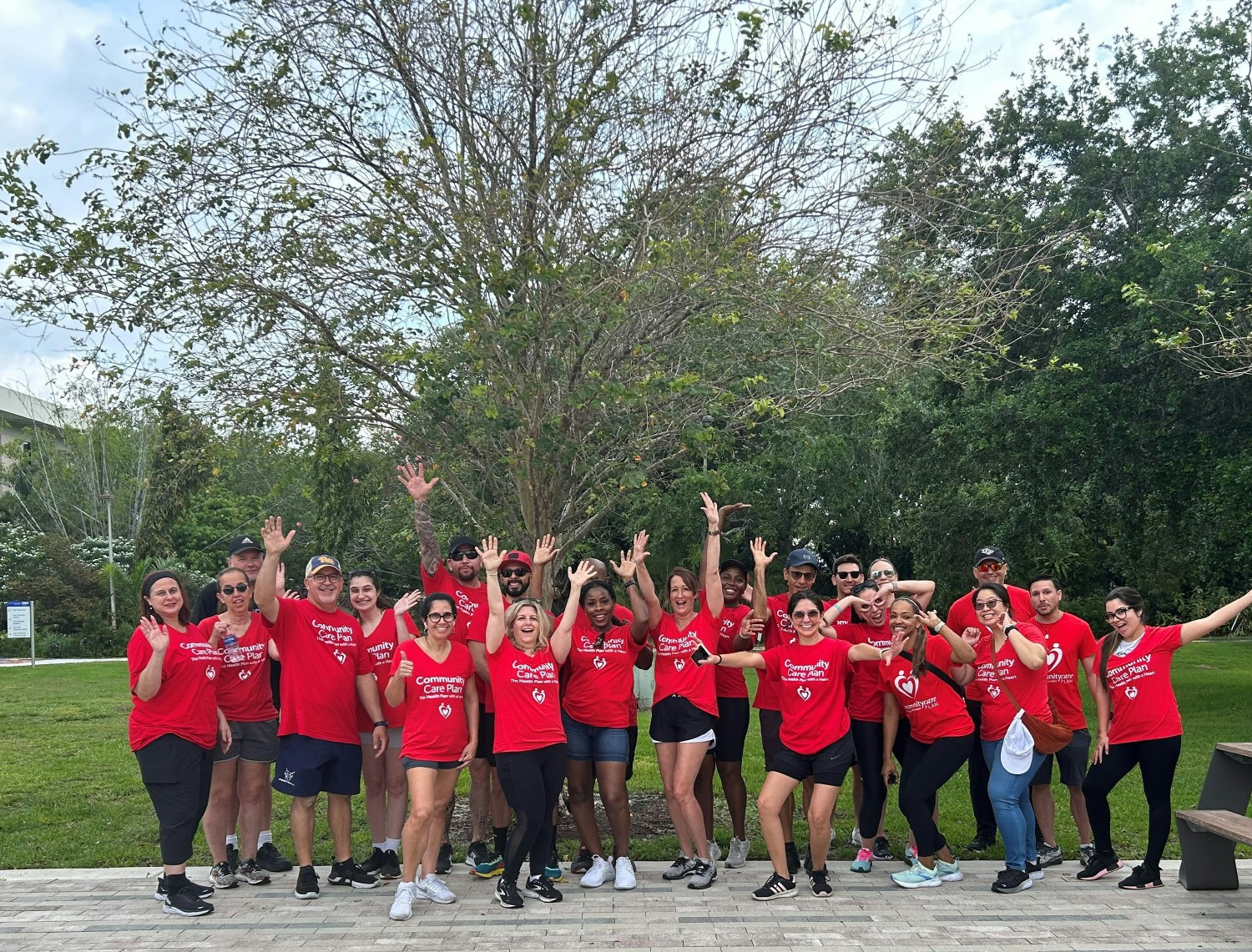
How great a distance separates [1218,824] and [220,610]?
604 centimetres

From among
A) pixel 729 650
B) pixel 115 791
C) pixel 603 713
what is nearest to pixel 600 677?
pixel 603 713

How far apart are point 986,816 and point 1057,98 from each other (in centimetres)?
1304

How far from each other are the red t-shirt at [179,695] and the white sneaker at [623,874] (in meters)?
2.46

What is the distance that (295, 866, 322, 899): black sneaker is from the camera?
629 cm

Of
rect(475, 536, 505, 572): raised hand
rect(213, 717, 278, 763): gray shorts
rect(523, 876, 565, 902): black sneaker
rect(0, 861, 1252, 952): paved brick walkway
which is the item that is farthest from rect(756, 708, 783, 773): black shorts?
rect(213, 717, 278, 763): gray shorts

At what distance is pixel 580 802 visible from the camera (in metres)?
6.68

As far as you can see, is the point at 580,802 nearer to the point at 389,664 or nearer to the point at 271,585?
the point at 389,664

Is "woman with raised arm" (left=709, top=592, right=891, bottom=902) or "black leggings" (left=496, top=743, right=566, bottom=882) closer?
"black leggings" (left=496, top=743, right=566, bottom=882)

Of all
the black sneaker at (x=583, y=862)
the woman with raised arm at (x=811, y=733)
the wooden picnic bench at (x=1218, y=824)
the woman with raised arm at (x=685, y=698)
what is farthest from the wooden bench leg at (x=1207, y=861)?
the black sneaker at (x=583, y=862)

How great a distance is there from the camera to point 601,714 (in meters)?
6.54

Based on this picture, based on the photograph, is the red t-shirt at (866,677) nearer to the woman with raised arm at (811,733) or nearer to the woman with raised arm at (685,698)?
the woman with raised arm at (811,733)

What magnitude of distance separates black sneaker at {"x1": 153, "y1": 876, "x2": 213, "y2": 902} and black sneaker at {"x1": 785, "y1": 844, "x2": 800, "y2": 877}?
3.35 metres

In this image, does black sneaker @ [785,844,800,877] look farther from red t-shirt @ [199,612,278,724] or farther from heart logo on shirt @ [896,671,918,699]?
red t-shirt @ [199,612,278,724]

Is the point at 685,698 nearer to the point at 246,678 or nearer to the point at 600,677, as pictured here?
the point at 600,677
